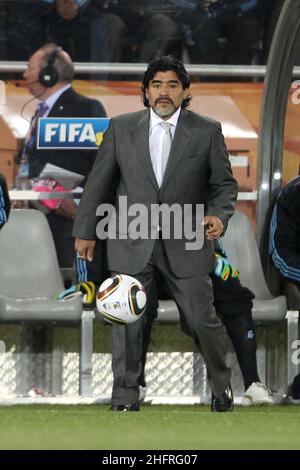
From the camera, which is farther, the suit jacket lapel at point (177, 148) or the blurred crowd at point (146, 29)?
the blurred crowd at point (146, 29)

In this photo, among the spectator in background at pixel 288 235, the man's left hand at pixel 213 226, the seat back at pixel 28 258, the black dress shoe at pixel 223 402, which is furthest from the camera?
the seat back at pixel 28 258

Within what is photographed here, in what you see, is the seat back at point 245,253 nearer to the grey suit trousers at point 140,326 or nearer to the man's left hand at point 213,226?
the grey suit trousers at point 140,326

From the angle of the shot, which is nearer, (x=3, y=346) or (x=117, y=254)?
(x=117, y=254)

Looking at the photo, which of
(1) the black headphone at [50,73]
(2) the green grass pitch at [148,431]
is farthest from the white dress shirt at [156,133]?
(1) the black headphone at [50,73]

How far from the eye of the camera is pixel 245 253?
930 cm

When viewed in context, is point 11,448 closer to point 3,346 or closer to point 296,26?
point 3,346

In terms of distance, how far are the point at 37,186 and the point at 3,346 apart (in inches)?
39.7

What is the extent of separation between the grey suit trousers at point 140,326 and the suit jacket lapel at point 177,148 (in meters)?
0.34

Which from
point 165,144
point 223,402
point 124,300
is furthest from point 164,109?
point 223,402

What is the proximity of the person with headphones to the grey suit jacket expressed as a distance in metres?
1.90

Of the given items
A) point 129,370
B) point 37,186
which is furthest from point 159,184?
point 37,186

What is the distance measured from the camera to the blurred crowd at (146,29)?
30.6 ft
